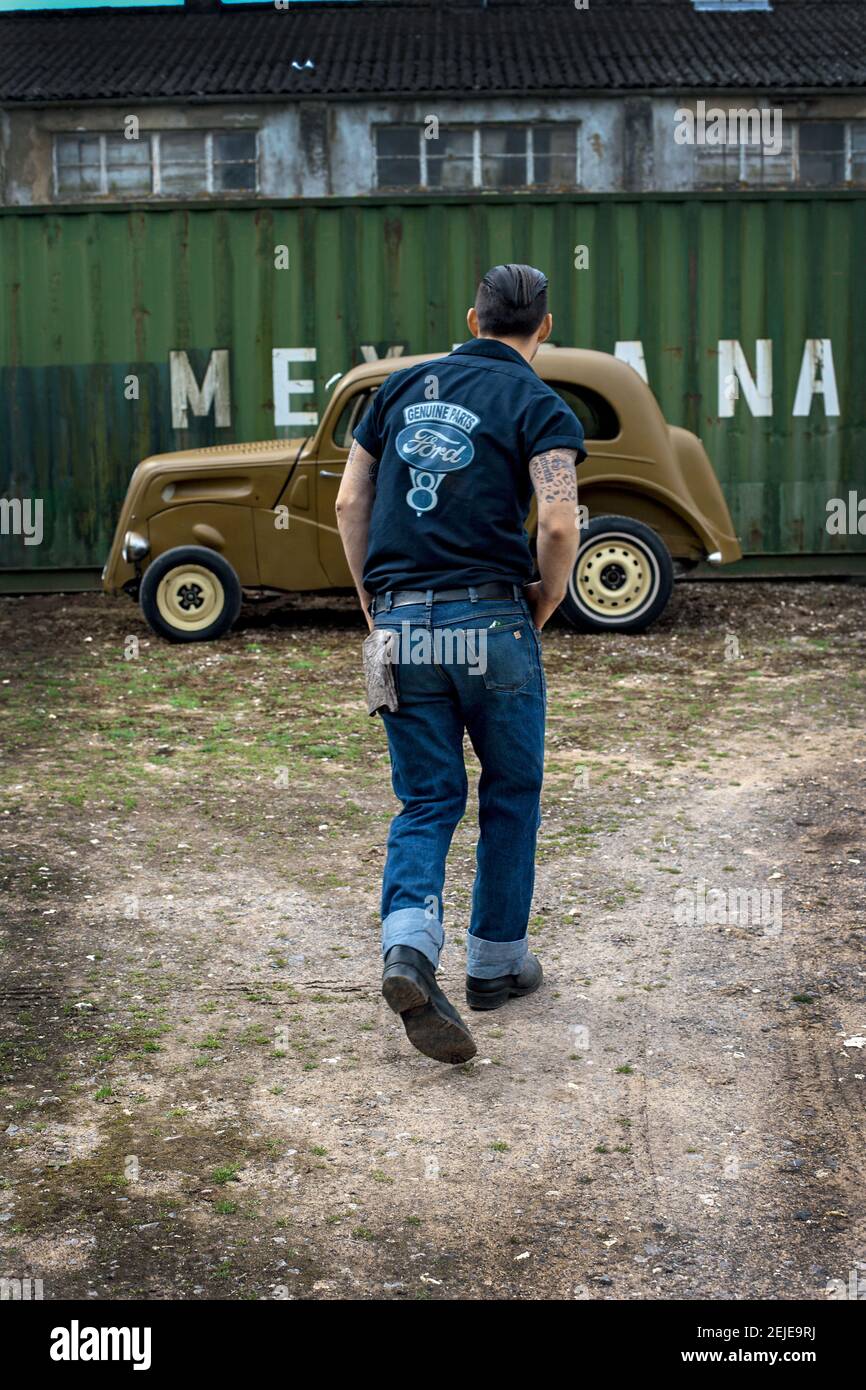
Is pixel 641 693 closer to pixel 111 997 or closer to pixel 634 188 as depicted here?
pixel 111 997

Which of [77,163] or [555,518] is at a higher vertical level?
[77,163]

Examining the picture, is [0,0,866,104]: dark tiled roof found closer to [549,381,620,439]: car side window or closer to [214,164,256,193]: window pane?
[214,164,256,193]: window pane

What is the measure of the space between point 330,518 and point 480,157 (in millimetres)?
19843

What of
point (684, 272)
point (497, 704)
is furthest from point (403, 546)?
point (684, 272)

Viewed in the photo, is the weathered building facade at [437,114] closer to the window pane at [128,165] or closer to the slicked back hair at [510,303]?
the window pane at [128,165]

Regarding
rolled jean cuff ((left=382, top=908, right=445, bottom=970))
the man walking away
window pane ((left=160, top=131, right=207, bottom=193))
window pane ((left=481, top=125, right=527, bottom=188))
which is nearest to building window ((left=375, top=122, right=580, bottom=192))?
window pane ((left=481, top=125, right=527, bottom=188))

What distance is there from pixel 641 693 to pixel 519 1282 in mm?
5641

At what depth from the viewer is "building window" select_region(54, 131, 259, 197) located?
27406mm

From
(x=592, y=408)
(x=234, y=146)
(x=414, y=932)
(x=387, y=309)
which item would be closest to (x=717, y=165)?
(x=234, y=146)

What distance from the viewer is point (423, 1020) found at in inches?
135

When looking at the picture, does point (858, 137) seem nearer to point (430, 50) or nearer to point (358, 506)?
point (430, 50)

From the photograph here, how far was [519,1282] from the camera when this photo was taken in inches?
109

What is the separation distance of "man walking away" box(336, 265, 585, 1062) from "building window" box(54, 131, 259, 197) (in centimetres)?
2525
